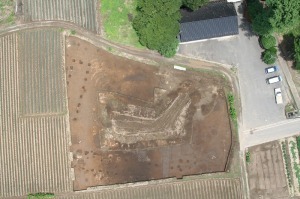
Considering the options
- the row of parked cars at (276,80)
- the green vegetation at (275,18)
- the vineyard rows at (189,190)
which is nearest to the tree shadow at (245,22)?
the green vegetation at (275,18)

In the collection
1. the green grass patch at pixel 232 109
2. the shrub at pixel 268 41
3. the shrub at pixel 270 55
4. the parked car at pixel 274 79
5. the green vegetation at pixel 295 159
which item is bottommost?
the green vegetation at pixel 295 159

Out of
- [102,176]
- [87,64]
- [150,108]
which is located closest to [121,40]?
[87,64]

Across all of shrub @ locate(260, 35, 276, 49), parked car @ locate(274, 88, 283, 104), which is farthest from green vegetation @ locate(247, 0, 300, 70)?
parked car @ locate(274, 88, 283, 104)

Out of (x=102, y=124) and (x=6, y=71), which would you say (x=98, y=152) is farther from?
(x=6, y=71)

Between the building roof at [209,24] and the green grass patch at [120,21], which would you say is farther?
the green grass patch at [120,21]

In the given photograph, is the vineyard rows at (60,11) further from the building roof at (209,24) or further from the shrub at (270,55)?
the shrub at (270,55)

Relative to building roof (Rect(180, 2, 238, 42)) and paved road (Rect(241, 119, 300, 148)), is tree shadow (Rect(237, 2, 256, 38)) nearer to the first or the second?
building roof (Rect(180, 2, 238, 42))

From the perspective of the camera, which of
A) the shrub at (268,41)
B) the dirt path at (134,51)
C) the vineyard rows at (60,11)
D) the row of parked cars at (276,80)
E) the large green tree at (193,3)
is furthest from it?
the vineyard rows at (60,11)
